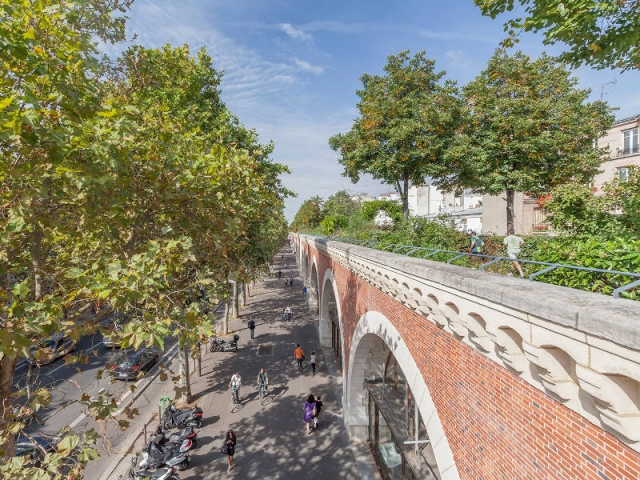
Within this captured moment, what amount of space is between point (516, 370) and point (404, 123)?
48.2 feet

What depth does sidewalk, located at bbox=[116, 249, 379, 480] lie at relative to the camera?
10984mm

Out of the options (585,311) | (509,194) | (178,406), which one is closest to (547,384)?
(585,311)

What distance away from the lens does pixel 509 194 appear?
49.0 feet

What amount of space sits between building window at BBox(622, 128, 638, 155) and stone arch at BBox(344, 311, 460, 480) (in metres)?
34.5

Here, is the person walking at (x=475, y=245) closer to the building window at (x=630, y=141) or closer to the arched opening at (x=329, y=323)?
the arched opening at (x=329, y=323)


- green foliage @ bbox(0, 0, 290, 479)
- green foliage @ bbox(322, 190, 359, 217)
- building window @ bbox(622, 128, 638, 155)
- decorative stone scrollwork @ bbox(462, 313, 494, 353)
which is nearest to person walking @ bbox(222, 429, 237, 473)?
green foliage @ bbox(0, 0, 290, 479)

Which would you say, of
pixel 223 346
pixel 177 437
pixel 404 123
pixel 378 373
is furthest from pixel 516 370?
pixel 223 346

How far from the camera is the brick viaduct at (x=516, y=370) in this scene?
7.25 feet

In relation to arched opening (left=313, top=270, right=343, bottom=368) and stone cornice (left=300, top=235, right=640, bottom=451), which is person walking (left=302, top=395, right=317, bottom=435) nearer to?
arched opening (left=313, top=270, right=343, bottom=368)

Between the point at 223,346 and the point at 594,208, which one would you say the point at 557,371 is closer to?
the point at 594,208

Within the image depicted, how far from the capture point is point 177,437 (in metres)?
11.6

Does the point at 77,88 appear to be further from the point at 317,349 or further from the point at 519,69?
the point at 317,349

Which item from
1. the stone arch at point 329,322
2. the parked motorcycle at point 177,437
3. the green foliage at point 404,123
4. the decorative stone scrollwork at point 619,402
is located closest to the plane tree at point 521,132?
the green foliage at point 404,123

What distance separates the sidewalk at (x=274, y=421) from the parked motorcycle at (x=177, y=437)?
1.85 feet
